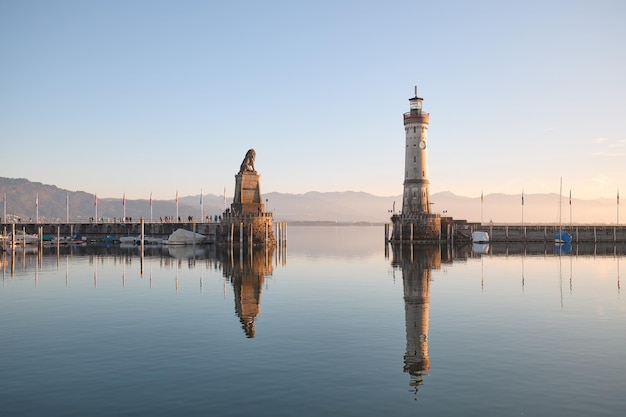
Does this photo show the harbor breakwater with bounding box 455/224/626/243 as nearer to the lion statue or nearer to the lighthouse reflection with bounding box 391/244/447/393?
the lion statue

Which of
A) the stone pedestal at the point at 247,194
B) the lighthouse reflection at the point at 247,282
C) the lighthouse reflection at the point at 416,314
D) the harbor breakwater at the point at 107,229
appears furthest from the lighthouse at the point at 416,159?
the harbor breakwater at the point at 107,229

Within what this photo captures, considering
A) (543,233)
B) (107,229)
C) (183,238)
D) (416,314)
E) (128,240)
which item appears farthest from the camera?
(107,229)

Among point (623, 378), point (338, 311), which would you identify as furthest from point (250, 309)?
Answer: point (623, 378)

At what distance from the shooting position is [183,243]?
4466 inches

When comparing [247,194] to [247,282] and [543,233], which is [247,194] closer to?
[247,282]

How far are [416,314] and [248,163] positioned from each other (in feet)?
255

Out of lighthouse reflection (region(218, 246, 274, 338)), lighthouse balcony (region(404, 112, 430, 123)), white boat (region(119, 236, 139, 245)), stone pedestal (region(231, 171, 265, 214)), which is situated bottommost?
lighthouse reflection (region(218, 246, 274, 338))

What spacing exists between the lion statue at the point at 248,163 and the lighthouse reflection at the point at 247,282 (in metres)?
25.8

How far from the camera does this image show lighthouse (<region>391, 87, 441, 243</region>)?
10562 cm

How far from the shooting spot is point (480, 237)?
389 feet

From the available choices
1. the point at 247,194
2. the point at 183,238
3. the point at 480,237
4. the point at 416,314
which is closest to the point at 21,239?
the point at 183,238

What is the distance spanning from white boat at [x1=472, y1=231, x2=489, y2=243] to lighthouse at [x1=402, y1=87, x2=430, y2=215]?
57.4 ft

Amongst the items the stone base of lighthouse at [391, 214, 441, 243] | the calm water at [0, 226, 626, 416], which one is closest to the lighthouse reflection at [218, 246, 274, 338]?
the calm water at [0, 226, 626, 416]

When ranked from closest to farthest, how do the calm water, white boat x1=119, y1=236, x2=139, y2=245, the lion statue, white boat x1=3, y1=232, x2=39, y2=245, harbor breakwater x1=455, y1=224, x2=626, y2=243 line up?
the calm water < the lion statue < white boat x1=3, y1=232, x2=39, y2=245 < white boat x1=119, y1=236, x2=139, y2=245 < harbor breakwater x1=455, y1=224, x2=626, y2=243
